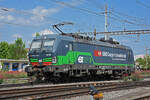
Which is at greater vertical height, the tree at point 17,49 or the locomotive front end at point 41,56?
the tree at point 17,49

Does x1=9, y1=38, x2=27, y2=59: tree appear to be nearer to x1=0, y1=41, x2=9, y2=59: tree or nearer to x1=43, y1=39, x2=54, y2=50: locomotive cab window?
x1=0, y1=41, x2=9, y2=59: tree

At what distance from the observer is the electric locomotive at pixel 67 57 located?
51.8ft

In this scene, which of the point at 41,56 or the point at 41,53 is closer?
the point at 41,56

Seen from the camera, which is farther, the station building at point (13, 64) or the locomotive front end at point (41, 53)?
the station building at point (13, 64)

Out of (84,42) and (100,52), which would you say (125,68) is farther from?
(84,42)

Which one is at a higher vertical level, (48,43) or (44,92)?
(48,43)

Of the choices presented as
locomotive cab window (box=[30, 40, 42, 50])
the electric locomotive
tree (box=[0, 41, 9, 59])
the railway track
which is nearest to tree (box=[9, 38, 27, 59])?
tree (box=[0, 41, 9, 59])

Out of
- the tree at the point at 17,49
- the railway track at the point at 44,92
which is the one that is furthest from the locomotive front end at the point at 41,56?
the tree at the point at 17,49

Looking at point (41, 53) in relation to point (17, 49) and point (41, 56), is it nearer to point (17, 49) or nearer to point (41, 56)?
point (41, 56)

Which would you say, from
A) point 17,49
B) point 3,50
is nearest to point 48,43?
point 3,50

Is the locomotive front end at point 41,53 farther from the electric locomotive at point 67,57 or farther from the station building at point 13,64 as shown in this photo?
the station building at point 13,64

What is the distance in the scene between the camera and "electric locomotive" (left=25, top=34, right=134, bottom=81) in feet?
51.8

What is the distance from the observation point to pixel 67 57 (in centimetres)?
1662

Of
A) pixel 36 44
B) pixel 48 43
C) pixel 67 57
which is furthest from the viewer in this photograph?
pixel 36 44
